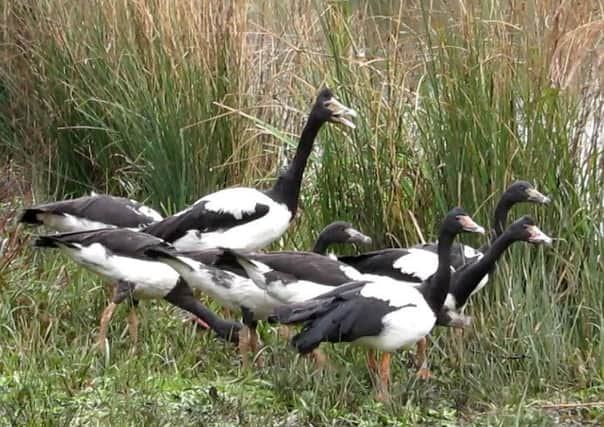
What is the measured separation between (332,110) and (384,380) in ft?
6.63

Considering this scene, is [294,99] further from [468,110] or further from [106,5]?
[468,110]

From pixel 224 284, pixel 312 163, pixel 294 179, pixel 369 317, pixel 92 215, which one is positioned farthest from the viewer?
pixel 312 163

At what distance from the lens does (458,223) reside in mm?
7289

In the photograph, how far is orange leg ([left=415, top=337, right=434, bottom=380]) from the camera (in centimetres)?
729

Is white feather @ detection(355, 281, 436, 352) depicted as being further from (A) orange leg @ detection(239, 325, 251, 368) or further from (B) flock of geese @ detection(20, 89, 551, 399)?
(A) orange leg @ detection(239, 325, 251, 368)

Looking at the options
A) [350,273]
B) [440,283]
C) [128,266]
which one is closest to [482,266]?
[440,283]

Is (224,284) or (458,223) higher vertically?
(458,223)

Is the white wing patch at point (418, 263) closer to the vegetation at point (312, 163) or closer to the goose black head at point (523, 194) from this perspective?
the vegetation at point (312, 163)

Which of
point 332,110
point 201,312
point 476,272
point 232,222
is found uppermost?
point 332,110

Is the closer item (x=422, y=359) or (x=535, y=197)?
(x=422, y=359)

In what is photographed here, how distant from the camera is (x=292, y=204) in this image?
350 inches

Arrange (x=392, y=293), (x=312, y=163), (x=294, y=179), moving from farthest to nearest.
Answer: (x=312, y=163), (x=294, y=179), (x=392, y=293)

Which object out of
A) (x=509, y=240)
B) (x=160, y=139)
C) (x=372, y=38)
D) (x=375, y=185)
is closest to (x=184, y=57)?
(x=160, y=139)

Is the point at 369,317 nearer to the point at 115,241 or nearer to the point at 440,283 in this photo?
the point at 440,283
